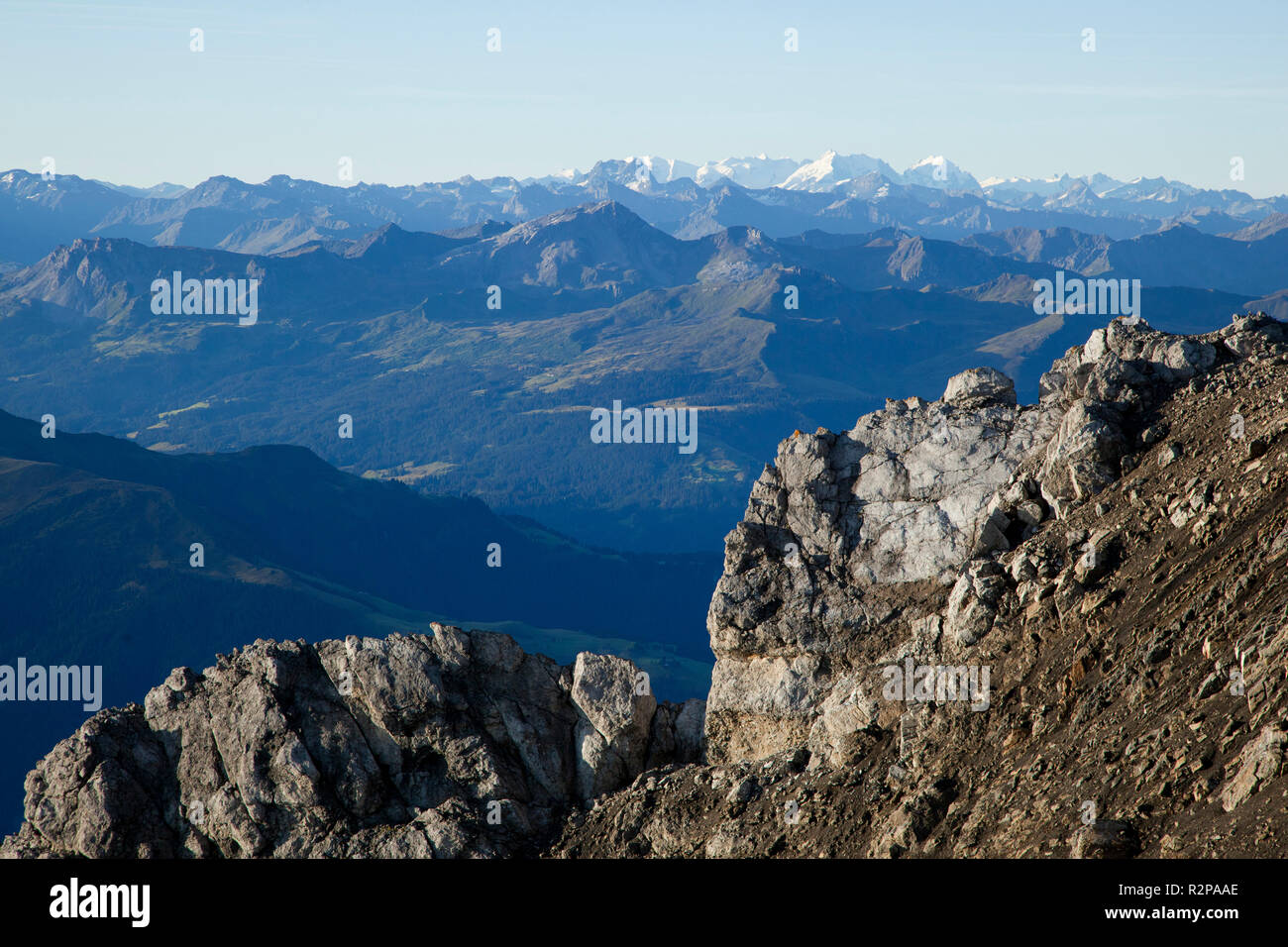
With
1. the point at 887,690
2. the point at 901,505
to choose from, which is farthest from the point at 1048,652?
the point at 901,505

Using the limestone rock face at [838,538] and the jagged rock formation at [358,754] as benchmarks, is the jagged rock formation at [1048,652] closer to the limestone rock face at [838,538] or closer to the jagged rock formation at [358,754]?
the limestone rock face at [838,538]

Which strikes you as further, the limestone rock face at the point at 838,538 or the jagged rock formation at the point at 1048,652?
the limestone rock face at the point at 838,538

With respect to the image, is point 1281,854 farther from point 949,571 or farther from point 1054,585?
point 949,571
